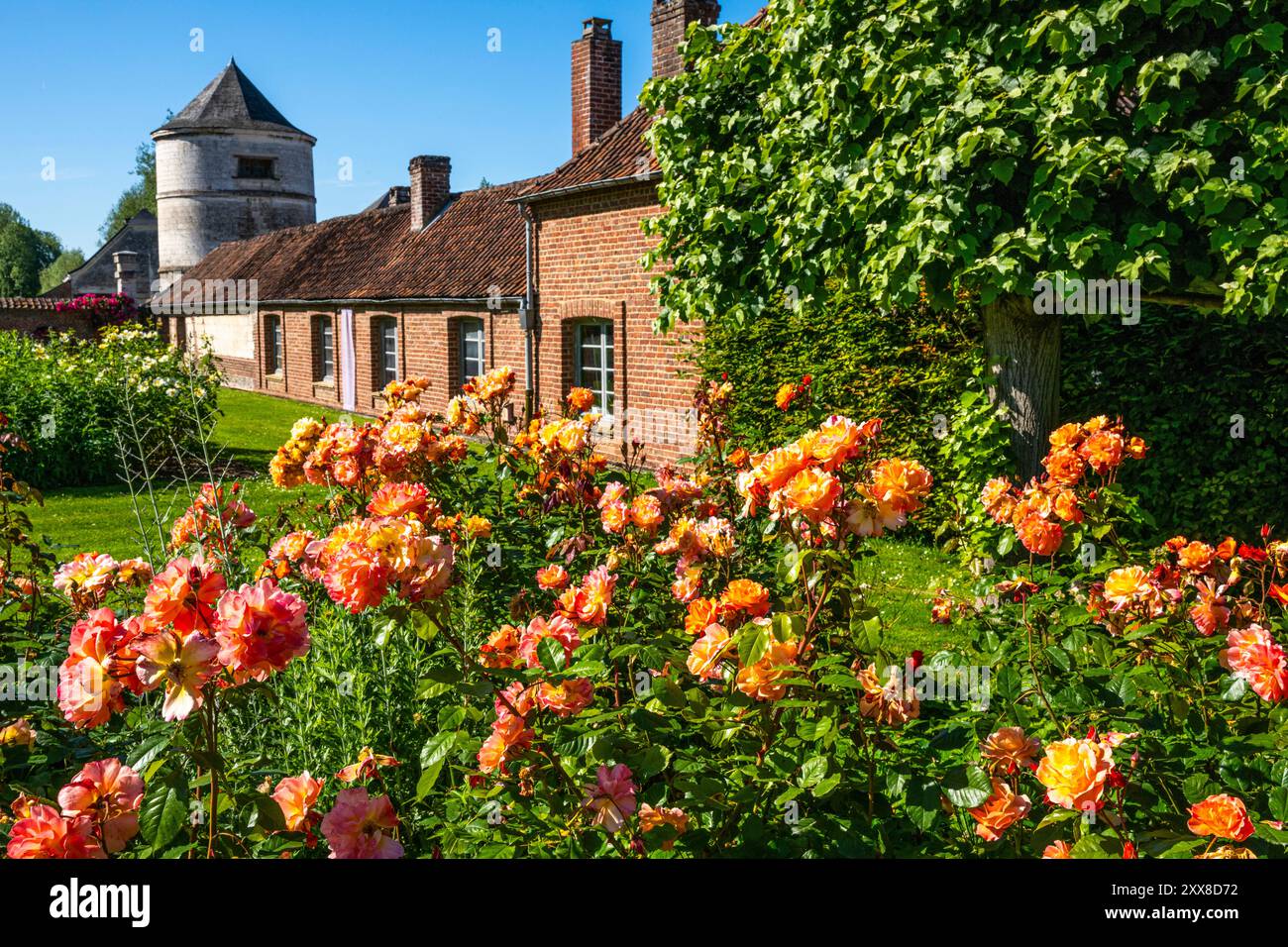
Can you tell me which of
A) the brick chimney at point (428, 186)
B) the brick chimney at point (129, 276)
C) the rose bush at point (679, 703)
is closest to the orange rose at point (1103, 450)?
the rose bush at point (679, 703)

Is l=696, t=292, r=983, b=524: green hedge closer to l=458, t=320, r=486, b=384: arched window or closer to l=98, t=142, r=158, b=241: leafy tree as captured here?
l=458, t=320, r=486, b=384: arched window

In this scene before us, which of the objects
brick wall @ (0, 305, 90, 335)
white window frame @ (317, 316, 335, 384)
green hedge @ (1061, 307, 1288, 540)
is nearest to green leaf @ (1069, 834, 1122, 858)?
green hedge @ (1061, 307, 1288, 540)

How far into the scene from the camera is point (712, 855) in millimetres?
2131

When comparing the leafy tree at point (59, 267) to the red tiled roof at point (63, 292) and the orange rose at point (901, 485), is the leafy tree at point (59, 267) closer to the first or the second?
the red tiled roof at point (63, 292)

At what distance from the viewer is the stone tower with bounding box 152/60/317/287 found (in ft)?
118

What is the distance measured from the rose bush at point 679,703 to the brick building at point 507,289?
10.6ft

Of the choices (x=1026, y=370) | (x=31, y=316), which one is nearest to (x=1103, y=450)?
(x=1026, y=370)

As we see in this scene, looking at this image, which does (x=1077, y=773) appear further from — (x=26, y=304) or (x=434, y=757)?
(x=26, y=304)

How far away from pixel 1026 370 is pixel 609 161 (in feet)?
27.6

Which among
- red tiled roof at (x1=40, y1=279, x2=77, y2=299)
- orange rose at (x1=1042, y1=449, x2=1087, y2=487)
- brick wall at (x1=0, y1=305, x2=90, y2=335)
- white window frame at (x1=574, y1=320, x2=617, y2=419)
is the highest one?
red tiled roof at (x1=40, y1=279, x2=77, y2=299)

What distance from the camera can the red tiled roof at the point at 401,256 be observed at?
1828cm

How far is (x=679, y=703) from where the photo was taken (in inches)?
86.7

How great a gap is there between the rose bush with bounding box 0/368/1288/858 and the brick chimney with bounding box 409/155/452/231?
20.2 m
